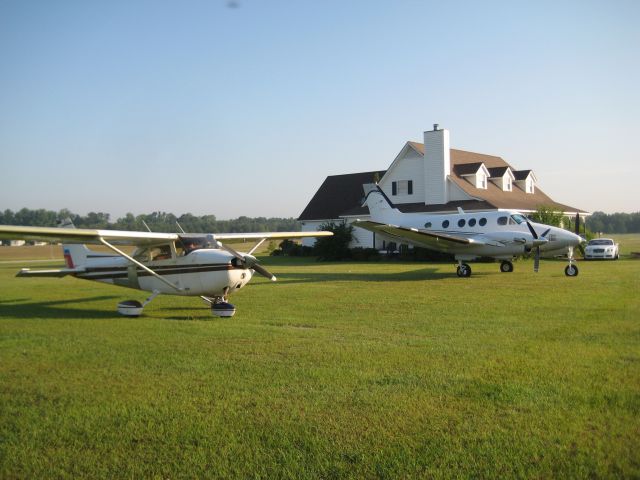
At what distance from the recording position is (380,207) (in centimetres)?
2788

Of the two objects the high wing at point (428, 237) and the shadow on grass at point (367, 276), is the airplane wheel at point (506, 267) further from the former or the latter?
the high wing at point (428, 237)

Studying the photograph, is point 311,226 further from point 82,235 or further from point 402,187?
point 82,235

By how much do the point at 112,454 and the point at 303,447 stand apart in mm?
1608

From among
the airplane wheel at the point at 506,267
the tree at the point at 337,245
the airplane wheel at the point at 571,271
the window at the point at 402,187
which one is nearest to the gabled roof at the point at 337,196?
the window at the point at 402,187

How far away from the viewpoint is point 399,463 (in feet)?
14.0

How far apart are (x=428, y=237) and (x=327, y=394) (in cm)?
1608

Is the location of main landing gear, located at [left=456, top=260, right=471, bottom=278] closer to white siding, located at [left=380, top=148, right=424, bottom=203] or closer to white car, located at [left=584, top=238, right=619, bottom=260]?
white car, located at [left=584, top=238, right=619, bottom=260]

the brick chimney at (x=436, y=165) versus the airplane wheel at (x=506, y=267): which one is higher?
the brick chimney at (x=436, y=165)

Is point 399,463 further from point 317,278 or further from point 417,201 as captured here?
point 417,201

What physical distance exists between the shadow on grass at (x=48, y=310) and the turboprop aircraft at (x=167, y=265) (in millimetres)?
883

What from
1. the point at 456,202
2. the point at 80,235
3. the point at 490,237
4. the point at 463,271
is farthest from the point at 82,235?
the point at 456,202

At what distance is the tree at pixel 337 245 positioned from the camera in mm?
34656

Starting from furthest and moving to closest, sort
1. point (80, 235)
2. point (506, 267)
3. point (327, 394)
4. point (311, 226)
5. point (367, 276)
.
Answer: point (311, 226) < point (506, 267) < point (367, 276) < point (80, 235) < point (327, 394)

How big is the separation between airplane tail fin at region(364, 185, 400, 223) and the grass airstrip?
50.3ft
